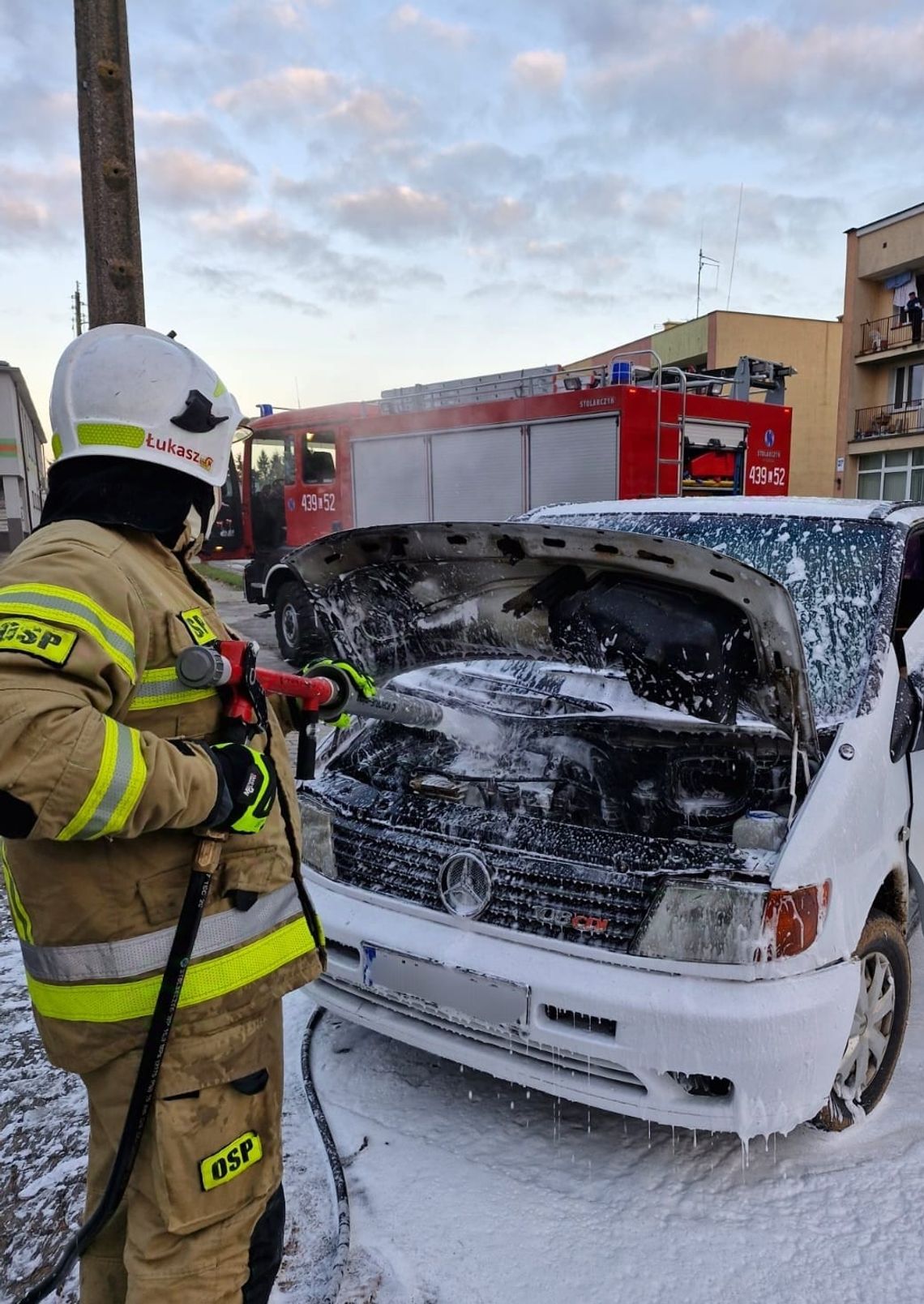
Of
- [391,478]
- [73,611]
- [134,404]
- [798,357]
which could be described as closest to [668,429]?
[391,478]

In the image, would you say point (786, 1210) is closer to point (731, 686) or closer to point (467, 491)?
point (731, 686)

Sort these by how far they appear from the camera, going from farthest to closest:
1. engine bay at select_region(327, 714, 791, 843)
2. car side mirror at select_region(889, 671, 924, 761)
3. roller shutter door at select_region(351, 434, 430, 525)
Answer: roller shutter door at select_region(351, 434, 430, 525)
engine bay at select_region(327, 714, 791, 843)
car side mirror at select_region(889, 671, 924, 761)

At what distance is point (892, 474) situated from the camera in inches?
1138

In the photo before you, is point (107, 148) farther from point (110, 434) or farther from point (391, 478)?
point (391, 478)

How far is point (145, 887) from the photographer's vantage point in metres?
1.40

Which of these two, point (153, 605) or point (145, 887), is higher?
point (153, 605)

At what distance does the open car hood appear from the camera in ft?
7.20

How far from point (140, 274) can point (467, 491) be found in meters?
6.89

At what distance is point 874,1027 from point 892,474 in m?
30.2

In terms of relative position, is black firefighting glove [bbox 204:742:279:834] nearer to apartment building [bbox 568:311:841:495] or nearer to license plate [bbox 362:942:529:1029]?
license plate [bbox 362:942:529:1029]

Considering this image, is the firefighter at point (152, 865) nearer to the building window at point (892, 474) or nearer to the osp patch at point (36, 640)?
the osp patch at point (36, 640)

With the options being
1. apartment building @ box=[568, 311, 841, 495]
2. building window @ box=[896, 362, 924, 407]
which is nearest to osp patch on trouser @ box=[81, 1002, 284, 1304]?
building window @ box=[896, 362, 924, 407]

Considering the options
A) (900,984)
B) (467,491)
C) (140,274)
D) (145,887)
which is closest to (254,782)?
(145,887)

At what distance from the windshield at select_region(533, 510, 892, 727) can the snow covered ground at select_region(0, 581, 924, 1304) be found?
1.15 m
